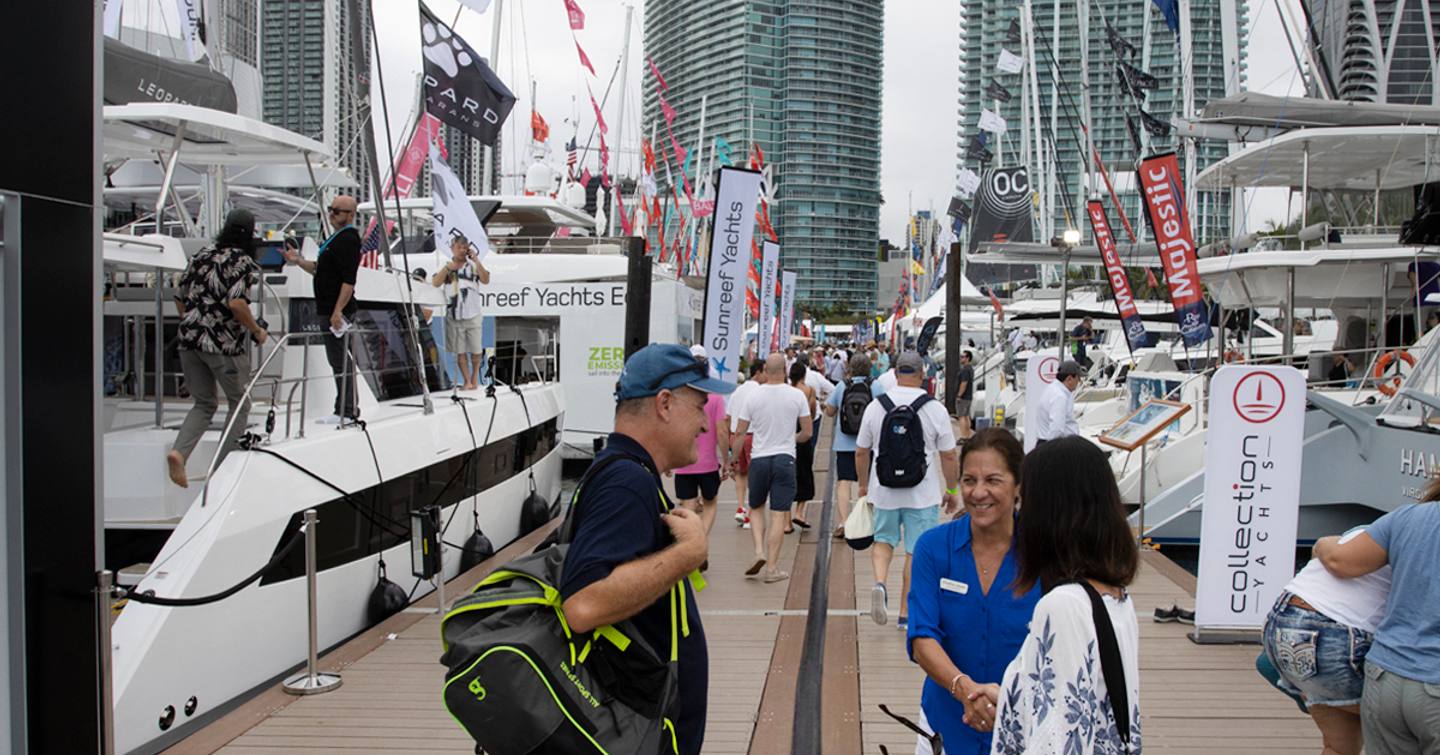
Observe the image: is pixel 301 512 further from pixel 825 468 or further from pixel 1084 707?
pixel 825 468

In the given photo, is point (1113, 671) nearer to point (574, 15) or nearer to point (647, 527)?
point (647, 527)

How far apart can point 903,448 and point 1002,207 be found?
906 inches

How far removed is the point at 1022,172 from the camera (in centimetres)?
2909

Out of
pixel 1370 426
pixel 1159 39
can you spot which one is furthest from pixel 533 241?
pixel 1159 39

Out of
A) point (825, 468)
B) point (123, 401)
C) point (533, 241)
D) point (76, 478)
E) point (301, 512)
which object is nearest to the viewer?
point (76, 478)

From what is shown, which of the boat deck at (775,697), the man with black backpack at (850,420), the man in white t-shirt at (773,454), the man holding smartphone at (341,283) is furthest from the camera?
the man with black backpack at (850,420)

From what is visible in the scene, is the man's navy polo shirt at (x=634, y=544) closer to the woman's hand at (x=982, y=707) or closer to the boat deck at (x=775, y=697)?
the woman's hand at (x=982, y=707)

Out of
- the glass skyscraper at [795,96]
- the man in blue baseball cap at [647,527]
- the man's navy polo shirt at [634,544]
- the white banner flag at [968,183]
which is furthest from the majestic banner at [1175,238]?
the glass skyscraper at [795,96]

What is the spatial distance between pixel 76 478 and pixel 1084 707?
248 centimetres

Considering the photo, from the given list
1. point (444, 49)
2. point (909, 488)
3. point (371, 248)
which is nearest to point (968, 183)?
point (371, 248)

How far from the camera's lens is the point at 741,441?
10.2 m

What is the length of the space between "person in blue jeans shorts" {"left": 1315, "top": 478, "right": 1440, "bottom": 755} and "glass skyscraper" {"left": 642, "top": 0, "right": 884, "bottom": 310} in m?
40.5

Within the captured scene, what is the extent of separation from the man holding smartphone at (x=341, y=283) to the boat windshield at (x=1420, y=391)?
9636 millimetres

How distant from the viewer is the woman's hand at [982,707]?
9.63 feet
